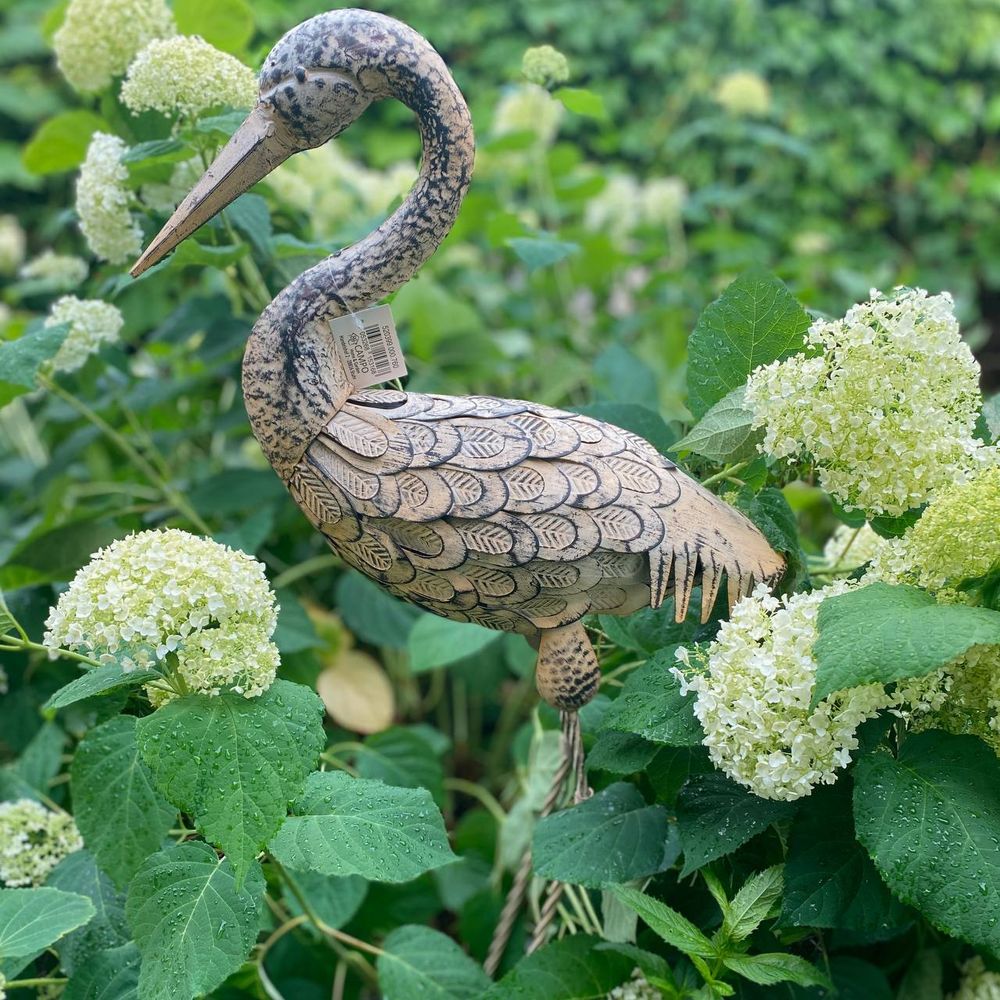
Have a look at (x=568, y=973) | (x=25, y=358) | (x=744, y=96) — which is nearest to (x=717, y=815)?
(x=568, y=973)

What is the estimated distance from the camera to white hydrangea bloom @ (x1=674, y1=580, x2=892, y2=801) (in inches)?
24.7

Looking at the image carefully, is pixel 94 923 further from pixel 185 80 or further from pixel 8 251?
pixel 8 251

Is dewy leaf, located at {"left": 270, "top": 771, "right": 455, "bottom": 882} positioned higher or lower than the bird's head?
lower

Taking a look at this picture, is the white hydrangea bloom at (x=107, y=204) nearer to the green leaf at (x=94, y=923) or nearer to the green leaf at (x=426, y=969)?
the green leaf at (x=94, y=923)

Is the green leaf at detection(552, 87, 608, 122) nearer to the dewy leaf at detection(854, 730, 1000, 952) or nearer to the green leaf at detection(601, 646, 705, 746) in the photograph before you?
the green leaf at detection(601, 646, 705, 746)

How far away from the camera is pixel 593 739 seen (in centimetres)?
91

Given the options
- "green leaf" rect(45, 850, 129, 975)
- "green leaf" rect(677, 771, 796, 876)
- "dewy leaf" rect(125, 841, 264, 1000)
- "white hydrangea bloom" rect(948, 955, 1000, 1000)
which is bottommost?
"white hydrangea bloom" rect(948, 955, 1000, 1000)

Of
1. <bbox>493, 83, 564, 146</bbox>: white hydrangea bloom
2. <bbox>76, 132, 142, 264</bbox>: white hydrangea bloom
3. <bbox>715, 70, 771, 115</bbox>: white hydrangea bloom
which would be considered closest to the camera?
<bbox>76, 132, 142, 264</bbox>: white hydrangea bloom

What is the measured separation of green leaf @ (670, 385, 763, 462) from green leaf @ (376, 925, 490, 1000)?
471 millimetres

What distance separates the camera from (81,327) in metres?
0.97

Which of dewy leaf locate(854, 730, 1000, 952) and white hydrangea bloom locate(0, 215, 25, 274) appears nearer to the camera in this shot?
dewy leaf locate(854, 730, 1000, 952)

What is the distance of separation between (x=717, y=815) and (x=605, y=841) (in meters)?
0.11

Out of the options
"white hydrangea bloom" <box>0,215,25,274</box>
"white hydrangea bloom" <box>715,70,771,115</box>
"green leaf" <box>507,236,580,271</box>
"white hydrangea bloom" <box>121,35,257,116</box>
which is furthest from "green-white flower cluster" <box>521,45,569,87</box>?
"white hydrangea bloom" <box>0,215,25,274</box>

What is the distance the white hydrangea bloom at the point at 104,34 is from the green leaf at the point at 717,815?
2.86 feet
